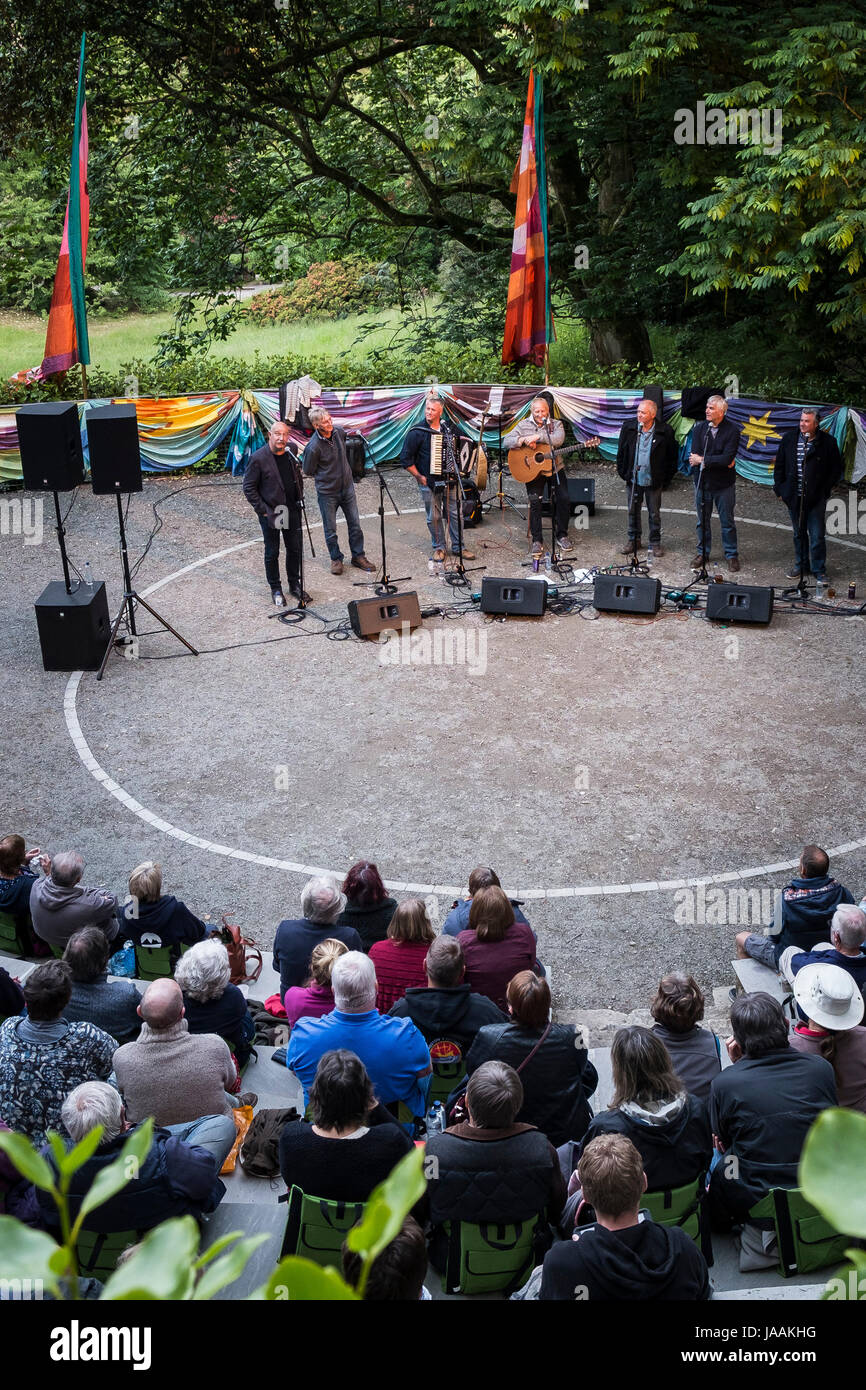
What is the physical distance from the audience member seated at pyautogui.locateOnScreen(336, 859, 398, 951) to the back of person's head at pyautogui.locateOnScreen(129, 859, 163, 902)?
3.10ft

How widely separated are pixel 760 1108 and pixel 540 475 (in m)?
9.44

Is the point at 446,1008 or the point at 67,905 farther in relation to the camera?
the point at 67,905

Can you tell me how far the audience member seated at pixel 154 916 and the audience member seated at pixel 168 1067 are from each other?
1.42m

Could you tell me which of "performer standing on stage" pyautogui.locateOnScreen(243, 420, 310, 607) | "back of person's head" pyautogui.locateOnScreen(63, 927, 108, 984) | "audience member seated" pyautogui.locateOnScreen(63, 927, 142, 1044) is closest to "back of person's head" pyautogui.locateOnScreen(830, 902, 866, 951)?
"audience member seated" pyautogui.locateOnScreen(63, 927, 142, 1044)

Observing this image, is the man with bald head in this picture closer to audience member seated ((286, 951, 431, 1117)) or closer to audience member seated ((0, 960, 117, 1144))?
audience member seated ((0, 960, 117, 1144))

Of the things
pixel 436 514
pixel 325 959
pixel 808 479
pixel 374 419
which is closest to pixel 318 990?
pixel 325 959

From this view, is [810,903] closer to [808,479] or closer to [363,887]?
[363,887]

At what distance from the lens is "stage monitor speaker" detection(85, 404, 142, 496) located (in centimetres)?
1066

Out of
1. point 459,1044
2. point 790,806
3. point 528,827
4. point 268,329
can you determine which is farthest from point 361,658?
point 268,329

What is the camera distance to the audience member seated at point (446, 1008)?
211 inches

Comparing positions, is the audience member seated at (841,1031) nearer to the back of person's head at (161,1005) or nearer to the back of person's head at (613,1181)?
the back of person's head at (613,1181)

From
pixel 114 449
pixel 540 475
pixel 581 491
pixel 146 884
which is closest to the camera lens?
pixel 146 884

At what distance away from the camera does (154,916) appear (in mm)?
6383
